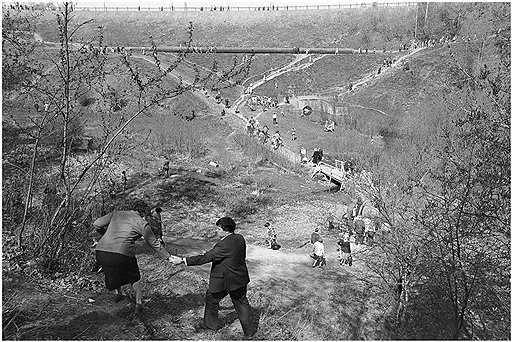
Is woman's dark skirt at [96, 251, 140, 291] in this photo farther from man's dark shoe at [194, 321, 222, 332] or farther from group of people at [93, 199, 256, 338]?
man's dark shoe at [194, 321, 222, 332]

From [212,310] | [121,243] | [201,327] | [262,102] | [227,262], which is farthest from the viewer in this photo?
[262,102]

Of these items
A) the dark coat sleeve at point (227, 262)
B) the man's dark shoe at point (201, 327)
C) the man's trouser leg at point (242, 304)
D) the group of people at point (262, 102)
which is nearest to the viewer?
the dark coat sleeve at point (227, 262)

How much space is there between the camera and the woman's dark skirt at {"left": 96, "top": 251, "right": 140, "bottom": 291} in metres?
4.41

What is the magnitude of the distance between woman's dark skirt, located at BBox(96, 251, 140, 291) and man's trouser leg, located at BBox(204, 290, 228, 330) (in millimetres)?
814

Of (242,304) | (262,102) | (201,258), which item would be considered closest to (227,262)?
Answer: (201,258)

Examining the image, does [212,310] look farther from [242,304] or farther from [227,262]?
[227,262]

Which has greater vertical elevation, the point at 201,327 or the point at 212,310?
the point at 212,310

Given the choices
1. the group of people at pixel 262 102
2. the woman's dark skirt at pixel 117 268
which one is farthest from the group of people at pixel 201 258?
the group of people at pixel 262 102

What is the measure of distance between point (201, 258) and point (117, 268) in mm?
908

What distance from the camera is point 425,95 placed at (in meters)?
36.6

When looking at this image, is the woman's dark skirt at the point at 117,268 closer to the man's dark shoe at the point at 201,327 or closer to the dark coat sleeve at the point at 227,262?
the dark coat sleeve at the point at 227,262

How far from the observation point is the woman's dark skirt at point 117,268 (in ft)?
14.5

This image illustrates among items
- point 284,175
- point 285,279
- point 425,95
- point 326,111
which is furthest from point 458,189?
point 425,95

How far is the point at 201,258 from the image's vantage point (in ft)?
14.0
